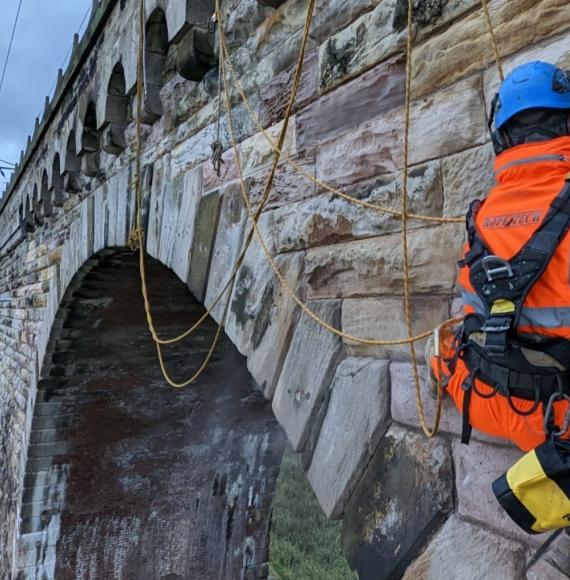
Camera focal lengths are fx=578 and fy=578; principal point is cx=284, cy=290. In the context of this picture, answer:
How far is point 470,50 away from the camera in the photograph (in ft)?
4.23

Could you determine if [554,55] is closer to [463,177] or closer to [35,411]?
[463,177]

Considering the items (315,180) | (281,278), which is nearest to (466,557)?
(281,278)

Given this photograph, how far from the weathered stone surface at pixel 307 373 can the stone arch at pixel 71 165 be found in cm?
344

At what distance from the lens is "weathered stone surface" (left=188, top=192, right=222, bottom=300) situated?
2246 millimetres

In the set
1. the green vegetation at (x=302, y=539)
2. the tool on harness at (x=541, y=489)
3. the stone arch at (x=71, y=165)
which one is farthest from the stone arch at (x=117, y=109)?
the green vegetation at (x=302, y=539)

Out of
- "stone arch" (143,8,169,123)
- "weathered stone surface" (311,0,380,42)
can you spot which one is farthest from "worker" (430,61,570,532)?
"stone arch" (143,8,169,123)

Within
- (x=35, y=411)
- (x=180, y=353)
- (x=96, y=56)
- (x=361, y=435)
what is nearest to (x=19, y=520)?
(x=35, y=411)

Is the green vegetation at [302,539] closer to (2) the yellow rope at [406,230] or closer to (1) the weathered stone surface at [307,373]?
(1) the weathered stone surface at [307,373]

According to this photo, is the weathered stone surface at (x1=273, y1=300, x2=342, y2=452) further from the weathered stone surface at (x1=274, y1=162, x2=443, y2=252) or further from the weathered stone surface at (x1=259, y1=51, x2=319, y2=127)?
the weathered stone surface at (x1=259, y1=51, x2=319, y2=127)

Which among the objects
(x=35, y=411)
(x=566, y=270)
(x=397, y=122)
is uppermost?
(x=397, y=122)

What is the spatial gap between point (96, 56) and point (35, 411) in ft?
10.0

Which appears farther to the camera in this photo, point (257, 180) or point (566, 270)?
point (257, 180)

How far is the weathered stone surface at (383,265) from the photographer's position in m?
1.32

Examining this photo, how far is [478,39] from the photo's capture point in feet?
4.17
